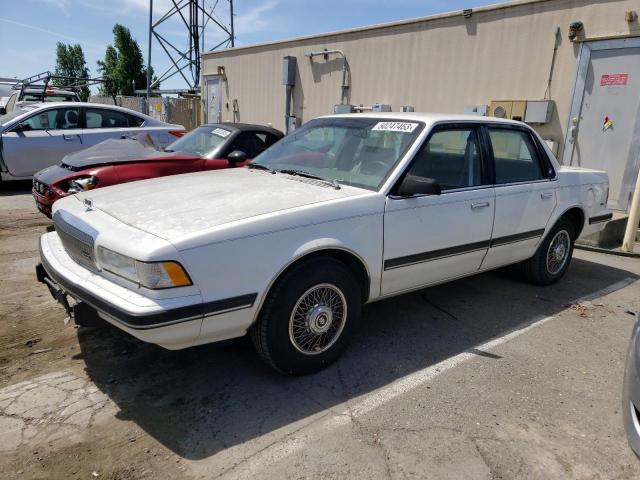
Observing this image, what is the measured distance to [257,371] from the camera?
10.5ft

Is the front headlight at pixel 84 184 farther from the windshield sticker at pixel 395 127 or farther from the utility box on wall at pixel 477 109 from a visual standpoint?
the utility box on wall at pixel 477 109

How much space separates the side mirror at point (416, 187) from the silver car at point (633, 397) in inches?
55.9

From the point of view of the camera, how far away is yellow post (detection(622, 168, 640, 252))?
6.40 metres

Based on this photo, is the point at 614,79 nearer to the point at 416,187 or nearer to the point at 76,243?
the point at 416,187

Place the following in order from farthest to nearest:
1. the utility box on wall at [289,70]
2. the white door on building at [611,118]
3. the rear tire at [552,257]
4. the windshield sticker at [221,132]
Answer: the utility box on wall at [289,70] → the white door on building at [611,118] → the windshield sticker at [221,132] → the rear tire at [552,257]

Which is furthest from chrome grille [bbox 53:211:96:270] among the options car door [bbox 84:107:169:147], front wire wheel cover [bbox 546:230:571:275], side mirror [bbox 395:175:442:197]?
car door [bbox 84:107:169:147]

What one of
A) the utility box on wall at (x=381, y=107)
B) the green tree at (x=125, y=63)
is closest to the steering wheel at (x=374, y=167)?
the utility box on wall at (x=381, y=107)

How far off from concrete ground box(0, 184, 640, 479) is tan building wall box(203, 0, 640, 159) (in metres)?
5.15

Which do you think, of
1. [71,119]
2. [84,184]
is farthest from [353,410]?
[71,119]

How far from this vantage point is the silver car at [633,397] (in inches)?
92.1

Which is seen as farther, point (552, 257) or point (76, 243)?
point (552, 257)

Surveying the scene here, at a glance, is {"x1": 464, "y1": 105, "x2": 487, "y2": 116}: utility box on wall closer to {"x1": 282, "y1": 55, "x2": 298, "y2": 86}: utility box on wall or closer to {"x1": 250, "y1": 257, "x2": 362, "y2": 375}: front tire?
{"x1": 282, "y1": 55, "x2": 298, "y2": 86}: utility box on wall

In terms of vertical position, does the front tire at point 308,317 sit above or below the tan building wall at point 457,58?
below

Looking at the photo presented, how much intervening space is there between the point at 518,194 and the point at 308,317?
233 cm
